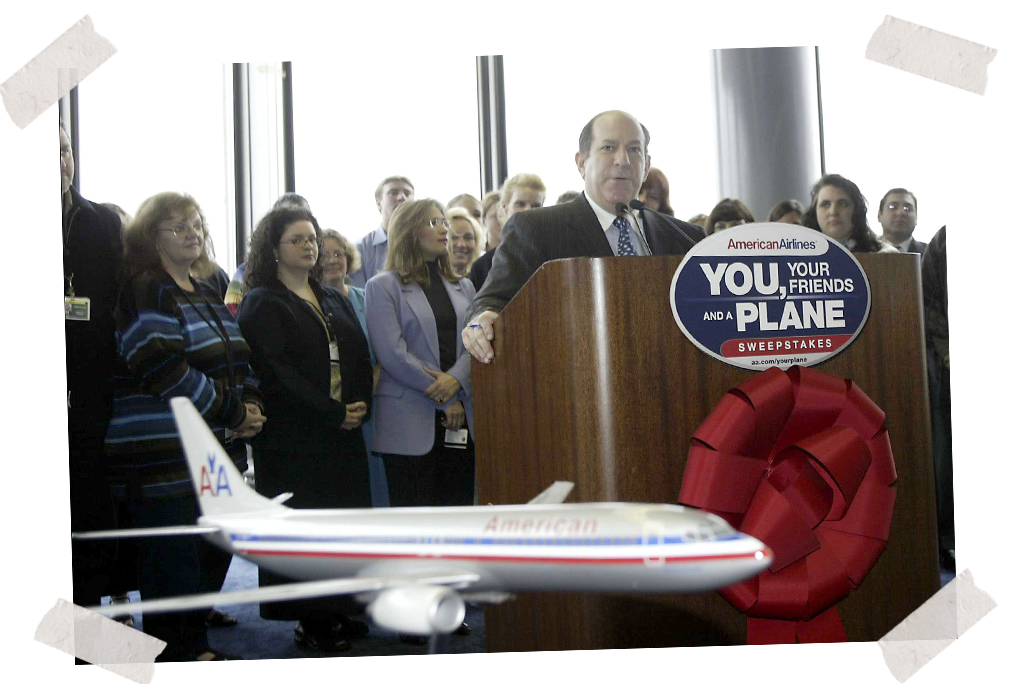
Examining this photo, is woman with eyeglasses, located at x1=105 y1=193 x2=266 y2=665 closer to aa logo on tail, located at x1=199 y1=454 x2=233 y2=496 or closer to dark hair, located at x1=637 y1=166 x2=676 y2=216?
aa logo on tail, located at x1=199 y1=454 x2=233 y2=496

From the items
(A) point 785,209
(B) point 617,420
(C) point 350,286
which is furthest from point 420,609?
(A) point 785,209

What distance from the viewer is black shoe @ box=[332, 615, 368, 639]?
2844 millimetres

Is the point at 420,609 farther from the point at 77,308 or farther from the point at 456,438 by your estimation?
the point at 77,308

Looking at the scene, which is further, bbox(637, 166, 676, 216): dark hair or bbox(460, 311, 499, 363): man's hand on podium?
bbox(637, 166, 676, 216): dark hair

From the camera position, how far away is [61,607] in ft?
8.45

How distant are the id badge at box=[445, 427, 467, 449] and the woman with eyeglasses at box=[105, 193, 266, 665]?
0.73 meters

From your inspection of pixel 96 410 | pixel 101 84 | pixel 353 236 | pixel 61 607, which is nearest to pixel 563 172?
pixel 353 236

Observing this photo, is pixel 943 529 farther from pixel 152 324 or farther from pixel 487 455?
pixel 152 324

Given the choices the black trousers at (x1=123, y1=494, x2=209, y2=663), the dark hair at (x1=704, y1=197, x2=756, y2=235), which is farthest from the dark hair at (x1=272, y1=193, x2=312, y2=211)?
the dark hair at (x1=704, y1=197, x2=756, y2=235)

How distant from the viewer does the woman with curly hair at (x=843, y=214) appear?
3.58 m

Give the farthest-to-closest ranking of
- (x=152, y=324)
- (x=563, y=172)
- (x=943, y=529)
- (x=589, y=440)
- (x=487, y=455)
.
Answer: (x=563, y=172) → (x=943, y=529) → (x=152, y=324) → (x=487, y=455) → (x=589, y=440)

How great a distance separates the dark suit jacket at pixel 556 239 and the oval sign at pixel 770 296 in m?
0.39

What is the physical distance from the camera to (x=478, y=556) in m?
1.73

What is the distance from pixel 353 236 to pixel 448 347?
0.64 metres
